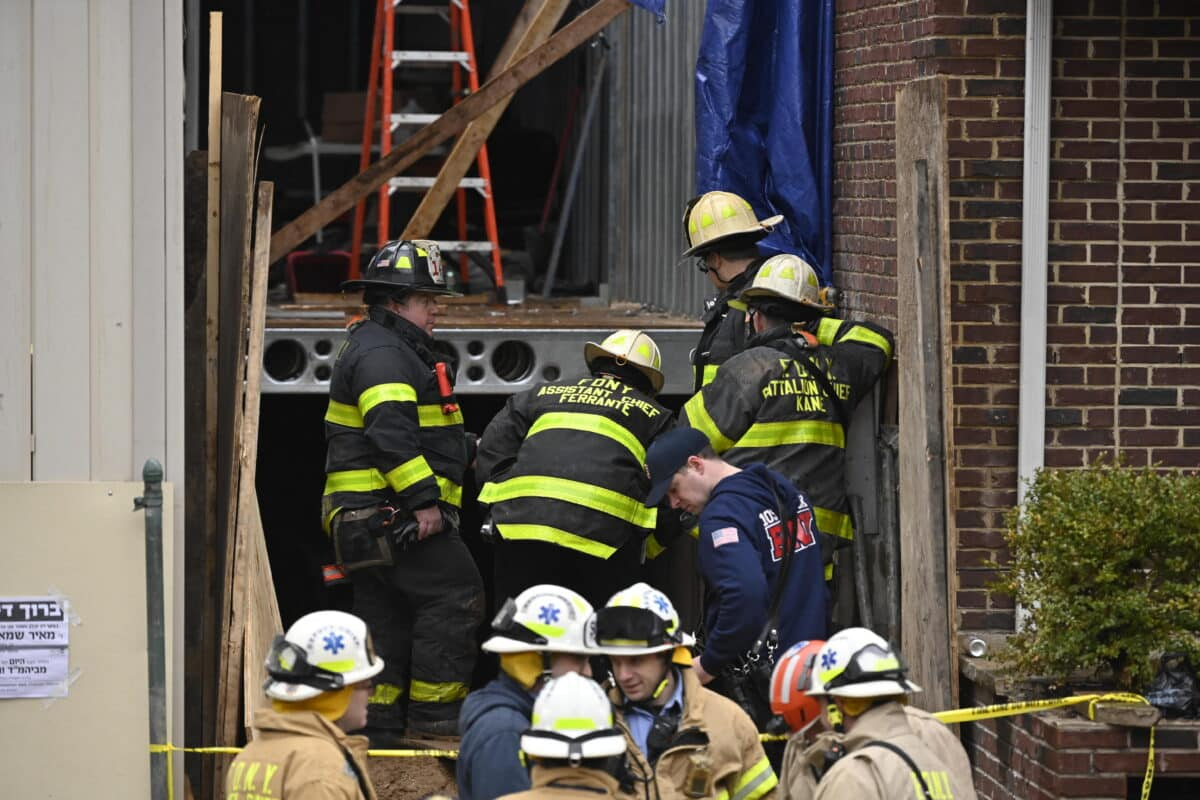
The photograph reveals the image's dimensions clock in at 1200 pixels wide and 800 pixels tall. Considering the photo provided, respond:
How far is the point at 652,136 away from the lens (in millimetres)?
11477

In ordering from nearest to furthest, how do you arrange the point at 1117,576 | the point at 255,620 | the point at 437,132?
the point at 1117,576 < the point at 255,620 < the point at 437,132

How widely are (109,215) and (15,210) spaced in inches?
12.2

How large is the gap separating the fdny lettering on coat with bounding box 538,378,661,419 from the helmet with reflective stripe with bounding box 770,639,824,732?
2.53m

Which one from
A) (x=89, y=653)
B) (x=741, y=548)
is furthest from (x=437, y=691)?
(x=741, y=548)

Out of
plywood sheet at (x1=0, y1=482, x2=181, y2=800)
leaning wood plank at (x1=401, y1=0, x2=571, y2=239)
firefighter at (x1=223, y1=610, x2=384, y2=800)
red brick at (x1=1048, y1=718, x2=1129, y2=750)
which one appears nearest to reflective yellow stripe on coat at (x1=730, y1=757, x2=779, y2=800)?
firefighter at (x1=223, y1=610, x2=384, y2=800)

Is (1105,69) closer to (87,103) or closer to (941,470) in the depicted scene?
(941,470)

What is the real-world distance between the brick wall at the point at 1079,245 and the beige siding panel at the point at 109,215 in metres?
3.25

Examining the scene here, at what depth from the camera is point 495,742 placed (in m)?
4.52

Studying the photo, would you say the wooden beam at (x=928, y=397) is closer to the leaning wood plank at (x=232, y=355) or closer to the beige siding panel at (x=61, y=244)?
the leaning wood plank at (x=232, y=355)

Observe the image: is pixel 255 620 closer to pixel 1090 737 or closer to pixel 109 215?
pixel 109 215

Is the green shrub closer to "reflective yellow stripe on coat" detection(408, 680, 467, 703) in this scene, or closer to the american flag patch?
the american flag patch

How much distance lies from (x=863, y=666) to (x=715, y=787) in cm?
57

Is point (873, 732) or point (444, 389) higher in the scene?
point (444, 389)

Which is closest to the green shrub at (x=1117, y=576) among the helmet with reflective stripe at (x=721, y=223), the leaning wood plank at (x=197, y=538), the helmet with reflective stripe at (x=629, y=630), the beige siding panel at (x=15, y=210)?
the helmet with reflective stripe at (x=629, y=630)
